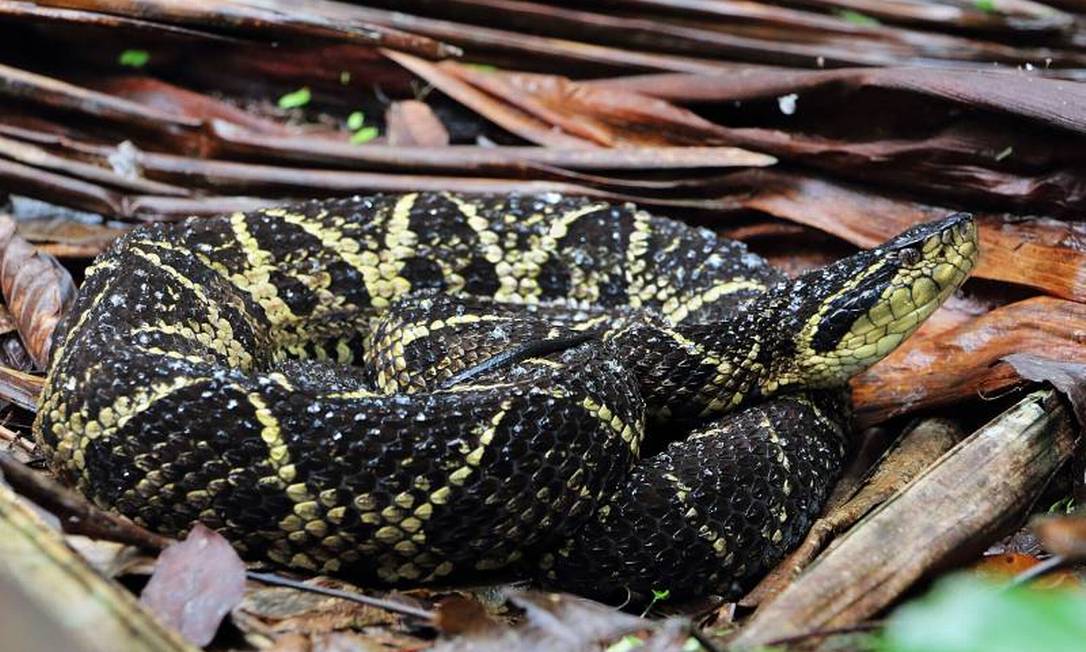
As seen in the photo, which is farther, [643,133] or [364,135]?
[364,135]

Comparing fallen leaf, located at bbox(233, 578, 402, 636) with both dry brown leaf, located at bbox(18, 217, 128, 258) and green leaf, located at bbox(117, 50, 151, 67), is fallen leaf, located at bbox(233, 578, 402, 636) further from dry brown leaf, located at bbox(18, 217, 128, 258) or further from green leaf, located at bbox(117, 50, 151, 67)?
green leaf, located at bbox(117, 50, 151, 67)

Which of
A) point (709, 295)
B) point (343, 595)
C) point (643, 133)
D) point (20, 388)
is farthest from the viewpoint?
point (643, 133)

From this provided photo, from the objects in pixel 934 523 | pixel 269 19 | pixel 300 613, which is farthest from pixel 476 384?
pixel 269 19

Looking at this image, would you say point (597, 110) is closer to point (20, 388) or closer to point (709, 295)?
point (709, 295)

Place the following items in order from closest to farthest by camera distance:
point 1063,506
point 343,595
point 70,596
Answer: point 70,596
point 343,595
point 1063,506

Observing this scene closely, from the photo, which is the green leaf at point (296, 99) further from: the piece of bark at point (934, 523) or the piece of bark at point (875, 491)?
the piece of bark at point (934, 523)

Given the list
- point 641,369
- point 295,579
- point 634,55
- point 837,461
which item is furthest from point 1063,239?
point 295,579

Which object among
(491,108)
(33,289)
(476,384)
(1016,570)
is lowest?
(1016,570)

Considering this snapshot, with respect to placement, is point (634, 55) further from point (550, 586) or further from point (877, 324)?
point (550, 586)
